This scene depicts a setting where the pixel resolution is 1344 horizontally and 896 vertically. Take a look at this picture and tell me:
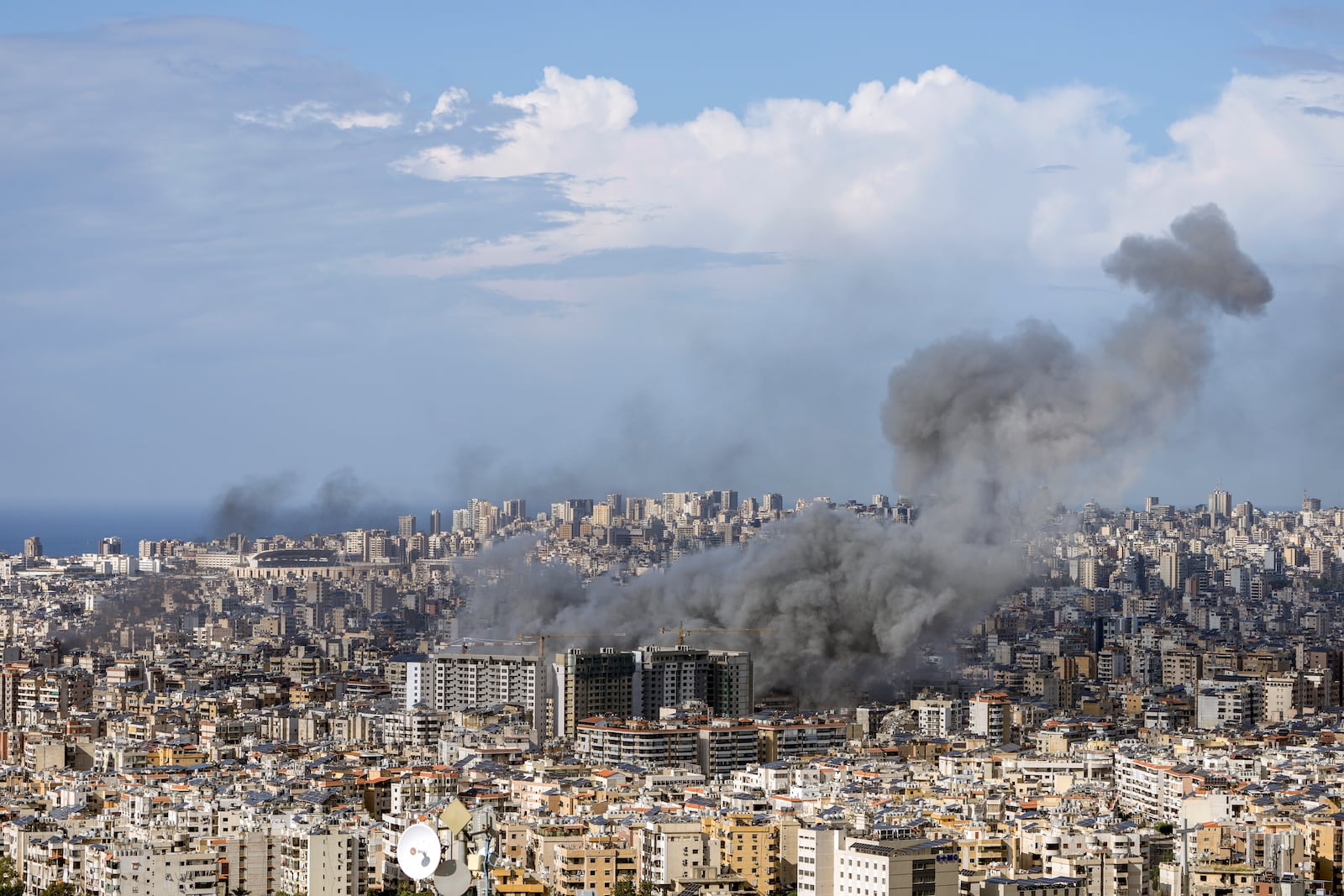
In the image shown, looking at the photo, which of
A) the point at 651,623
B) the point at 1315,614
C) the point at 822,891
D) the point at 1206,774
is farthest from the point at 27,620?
the point at 822,891

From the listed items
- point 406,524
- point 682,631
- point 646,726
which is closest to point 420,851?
point 646,726

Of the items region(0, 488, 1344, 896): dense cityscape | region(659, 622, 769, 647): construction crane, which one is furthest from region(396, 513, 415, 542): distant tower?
region(659, 622, 769, 647): construction crane

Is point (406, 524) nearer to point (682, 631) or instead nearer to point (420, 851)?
point (682, 631)

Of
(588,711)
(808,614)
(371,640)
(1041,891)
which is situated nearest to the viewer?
(1041,891)

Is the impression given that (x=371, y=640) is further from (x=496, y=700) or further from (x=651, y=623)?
(x=496, y=700)

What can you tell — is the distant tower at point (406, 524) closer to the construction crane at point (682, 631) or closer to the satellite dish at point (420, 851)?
the construction crane at point (682, 631)

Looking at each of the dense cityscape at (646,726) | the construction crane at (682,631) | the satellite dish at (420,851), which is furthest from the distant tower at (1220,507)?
the satellite dish at (420,851)

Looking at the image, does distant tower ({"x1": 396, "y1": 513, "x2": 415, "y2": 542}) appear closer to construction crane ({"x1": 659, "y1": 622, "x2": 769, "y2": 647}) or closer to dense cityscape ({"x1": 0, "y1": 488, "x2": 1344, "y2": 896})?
dense cityscape ({"x1": 0, "y1": 488, "x2": 1344, "y2": 896})
